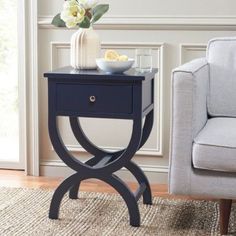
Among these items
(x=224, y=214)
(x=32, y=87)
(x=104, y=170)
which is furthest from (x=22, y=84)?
(x=224, y=214)

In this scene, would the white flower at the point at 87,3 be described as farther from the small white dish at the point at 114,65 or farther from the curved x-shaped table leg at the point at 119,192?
the curved x-shaped table leg at the point at 119,192

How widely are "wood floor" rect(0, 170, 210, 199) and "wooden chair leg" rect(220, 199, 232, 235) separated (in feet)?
1.86

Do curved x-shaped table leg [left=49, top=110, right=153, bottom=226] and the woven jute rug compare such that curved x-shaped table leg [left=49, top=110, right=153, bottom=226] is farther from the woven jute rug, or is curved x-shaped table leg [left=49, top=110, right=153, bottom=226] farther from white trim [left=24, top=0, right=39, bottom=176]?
white trim [left=24, top=0, right=39, bottom=176]

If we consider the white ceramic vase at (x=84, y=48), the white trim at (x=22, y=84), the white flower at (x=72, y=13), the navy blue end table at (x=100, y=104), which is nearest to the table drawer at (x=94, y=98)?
the navy blue end table at (x=100, y=104)

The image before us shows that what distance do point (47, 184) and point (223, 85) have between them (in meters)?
1.12

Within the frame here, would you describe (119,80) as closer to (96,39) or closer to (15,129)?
(96,39)

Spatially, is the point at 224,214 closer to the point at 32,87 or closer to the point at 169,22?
the point at 169,22

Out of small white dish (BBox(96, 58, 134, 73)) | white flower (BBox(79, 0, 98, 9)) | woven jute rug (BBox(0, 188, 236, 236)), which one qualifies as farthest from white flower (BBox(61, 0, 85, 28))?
woven jute rug (BBox(0, 188, 236, 236))

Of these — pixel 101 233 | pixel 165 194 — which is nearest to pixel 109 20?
pixel 165 194

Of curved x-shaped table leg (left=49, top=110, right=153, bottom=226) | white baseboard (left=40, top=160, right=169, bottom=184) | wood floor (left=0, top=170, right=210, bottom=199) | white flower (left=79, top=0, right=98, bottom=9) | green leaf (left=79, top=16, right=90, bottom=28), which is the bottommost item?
wood floor (left=0, top=170, right=210, bottom=199)

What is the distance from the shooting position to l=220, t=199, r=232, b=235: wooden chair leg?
2199mm

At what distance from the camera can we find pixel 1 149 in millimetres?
3316

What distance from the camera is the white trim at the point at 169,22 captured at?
2.82 m

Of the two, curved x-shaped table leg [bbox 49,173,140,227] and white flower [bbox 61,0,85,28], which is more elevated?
white flower [bbox 61,0,85,28]
